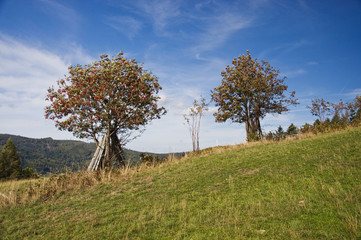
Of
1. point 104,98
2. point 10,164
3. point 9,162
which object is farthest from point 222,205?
point 9,162

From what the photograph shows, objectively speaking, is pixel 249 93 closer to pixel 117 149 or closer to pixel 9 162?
pixel 117 149

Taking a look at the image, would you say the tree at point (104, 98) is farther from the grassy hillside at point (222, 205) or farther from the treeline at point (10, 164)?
the treeline at point (10, 164)

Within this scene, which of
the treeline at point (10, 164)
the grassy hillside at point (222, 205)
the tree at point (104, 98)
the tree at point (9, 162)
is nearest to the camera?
the grassy hillside at point (222, 205)

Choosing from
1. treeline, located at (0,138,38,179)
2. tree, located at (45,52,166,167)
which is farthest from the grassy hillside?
treeline, located at (0,138,38,179)

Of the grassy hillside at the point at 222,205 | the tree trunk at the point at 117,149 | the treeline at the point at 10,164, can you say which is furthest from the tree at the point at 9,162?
the grassy hillside at the point at 222,205

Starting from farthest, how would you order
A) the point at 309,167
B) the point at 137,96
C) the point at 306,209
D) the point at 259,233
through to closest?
the point at 137,96 < the point at 309,167 < the point at 306,209 < the point at 259,233

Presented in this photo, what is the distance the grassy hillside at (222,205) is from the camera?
5.59 metres

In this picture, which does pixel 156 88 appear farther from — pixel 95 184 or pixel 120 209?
pixel 120 209

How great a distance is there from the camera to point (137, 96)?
1733 cm

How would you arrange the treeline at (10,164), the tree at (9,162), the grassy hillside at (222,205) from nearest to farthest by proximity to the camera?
the grassy hillside at (222,205) < the treeline at (10,164) < the tree at (9,162)

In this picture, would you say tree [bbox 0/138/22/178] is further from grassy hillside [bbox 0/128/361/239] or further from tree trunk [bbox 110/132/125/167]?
grassy hillside [bbox 0/128/361/239]

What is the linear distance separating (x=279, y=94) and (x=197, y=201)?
83.9 ft

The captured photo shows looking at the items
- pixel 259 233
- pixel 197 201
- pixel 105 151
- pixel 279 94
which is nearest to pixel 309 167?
pixel 197 201

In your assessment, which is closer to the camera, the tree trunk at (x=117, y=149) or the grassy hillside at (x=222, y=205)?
the grassy hillside at (x=222, y=205)
